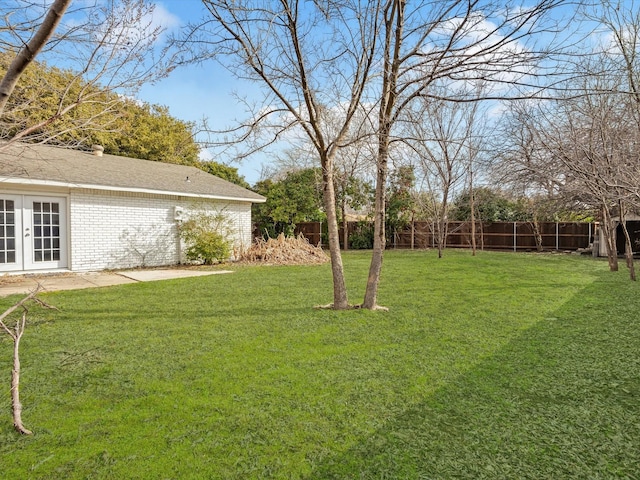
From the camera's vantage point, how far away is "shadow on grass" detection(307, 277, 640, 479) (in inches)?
81.0

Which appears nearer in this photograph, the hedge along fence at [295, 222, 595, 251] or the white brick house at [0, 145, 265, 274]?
the white brick house at [0, 145, 265, 274]

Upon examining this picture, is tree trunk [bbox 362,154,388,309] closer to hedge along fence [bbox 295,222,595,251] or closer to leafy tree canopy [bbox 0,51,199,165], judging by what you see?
leafy tree canopy [bbox 0,51,199,165]

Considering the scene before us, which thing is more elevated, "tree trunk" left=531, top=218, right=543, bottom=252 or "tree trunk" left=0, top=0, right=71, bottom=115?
"tree trunk" left=0, top=0, right=71, bottom=115

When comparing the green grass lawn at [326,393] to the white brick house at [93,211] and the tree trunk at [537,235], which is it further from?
the tree trunk at [537,235]

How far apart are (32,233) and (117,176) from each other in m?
2.77

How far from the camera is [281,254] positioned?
13.3m

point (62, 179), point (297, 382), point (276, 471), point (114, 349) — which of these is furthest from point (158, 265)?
point (276, 471)

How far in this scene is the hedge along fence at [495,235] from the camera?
1838 cm

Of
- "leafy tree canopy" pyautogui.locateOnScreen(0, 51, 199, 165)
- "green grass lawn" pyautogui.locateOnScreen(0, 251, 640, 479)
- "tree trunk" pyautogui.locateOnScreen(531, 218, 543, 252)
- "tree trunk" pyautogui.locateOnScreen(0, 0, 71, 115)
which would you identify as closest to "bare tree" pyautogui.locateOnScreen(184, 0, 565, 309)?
"leafy tree canopy" pyautogui.locateOnScreen(0, 51, 199, 165)

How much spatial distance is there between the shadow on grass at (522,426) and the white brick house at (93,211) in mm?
8857

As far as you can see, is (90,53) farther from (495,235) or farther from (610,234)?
(495,235)

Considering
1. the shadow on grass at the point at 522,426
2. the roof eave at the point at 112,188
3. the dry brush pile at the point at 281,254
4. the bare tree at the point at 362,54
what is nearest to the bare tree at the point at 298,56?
the bare tree at the point at 362,54

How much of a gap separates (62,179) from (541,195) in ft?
51.1

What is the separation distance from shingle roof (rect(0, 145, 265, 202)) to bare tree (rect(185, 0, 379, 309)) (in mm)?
5404
